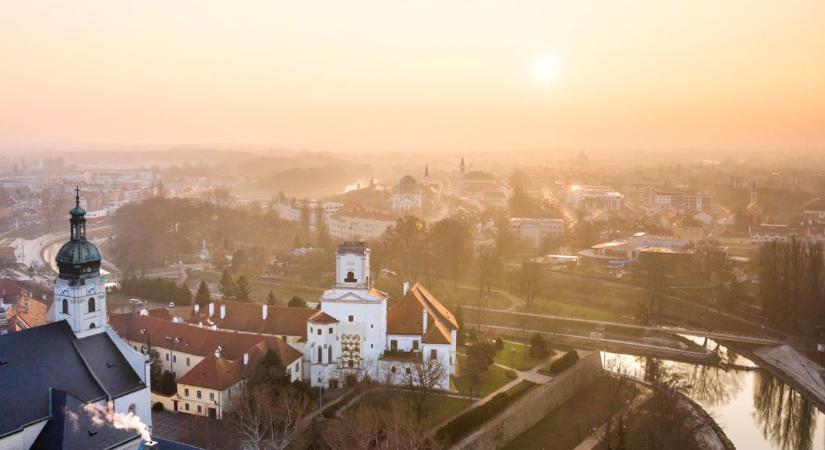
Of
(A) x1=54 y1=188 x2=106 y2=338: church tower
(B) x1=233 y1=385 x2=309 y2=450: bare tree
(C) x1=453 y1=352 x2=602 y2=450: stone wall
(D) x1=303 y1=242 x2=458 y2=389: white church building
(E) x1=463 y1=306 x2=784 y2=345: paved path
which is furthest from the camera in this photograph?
(E) x1=463 y1=306 x2=784 y2=345: paved path

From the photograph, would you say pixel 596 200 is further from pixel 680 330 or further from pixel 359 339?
pixel 359 339

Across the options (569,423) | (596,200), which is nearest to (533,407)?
(569,423)

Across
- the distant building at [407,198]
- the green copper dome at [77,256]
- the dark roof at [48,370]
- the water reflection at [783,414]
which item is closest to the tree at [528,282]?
the water reflection at [783,414]

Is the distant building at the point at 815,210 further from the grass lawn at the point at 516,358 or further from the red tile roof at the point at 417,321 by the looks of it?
the red tile roof at the point at 417,321

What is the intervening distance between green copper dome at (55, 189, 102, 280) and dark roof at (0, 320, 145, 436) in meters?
1.43

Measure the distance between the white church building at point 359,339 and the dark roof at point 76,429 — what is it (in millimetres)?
9542

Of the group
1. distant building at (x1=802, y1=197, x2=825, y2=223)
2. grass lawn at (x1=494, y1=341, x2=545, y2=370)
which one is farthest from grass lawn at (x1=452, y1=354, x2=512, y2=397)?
distant building at (x1=802, y1=197, x2=825, y2=223)

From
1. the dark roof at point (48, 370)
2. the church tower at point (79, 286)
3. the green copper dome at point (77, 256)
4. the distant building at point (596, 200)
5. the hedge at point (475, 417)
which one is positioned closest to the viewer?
the dark roof at point (48, 370)

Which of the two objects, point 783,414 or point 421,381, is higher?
point 421,381

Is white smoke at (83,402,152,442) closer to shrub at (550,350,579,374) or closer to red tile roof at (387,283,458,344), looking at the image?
red tile roof at (387,283,458,344)

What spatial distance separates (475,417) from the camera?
24109mm

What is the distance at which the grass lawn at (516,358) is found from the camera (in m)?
30.3

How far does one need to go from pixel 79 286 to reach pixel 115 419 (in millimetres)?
4038

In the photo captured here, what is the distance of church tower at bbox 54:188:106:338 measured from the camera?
2000cm
